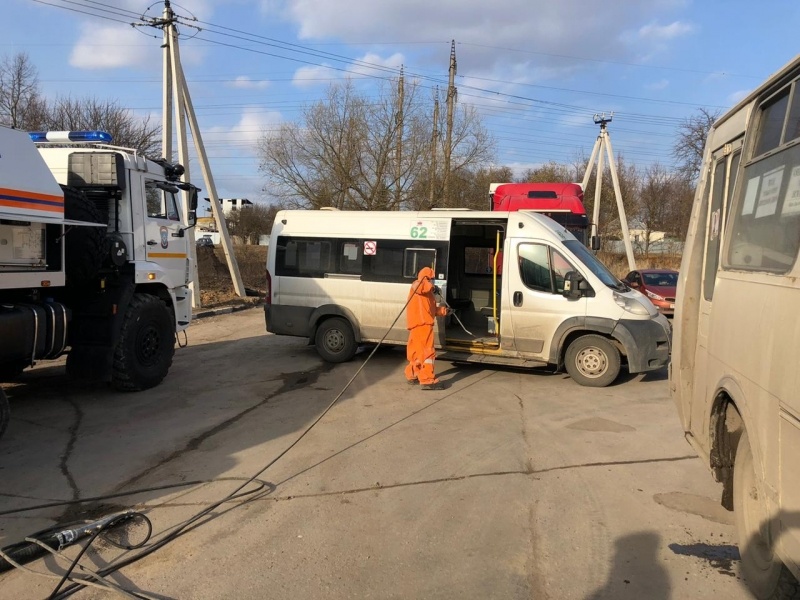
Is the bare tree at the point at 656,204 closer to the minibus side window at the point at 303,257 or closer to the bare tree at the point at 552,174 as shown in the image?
the bare tree at the point at 552,174

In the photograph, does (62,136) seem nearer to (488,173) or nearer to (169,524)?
(169,524)

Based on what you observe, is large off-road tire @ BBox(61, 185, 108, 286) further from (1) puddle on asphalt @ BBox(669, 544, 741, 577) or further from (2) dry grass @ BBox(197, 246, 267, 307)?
(2) dry grass @ BBox(197, 246, 267, 307)

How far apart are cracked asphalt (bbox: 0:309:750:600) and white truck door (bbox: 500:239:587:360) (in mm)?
765

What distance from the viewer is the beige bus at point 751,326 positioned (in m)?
2.52

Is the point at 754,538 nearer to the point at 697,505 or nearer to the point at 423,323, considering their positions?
the point at 697,505

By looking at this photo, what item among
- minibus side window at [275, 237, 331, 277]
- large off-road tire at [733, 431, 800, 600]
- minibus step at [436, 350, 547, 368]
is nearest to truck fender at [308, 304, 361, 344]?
minibus side window at [275, 237, 331, 277]

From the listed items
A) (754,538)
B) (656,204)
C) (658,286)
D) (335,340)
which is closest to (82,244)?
(335,340)

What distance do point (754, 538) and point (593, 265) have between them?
568cm

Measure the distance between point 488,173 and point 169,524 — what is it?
98.5ft

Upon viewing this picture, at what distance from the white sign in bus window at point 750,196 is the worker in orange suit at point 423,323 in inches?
193

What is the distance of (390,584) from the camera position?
335 cm

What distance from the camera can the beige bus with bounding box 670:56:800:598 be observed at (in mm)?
2523

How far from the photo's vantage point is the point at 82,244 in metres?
6.95

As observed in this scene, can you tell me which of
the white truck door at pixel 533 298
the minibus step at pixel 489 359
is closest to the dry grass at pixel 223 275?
the minibus step at pixel 489 359
